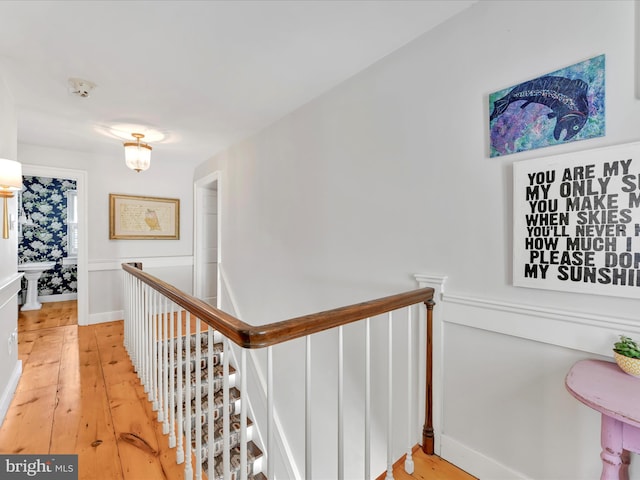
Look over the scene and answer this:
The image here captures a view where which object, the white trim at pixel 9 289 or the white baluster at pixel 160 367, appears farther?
the white trim at pixel 9 289

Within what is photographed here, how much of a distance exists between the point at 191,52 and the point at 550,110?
1853 millimetres

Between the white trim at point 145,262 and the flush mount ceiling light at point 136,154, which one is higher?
the flush mount ceiling light at point 136,154

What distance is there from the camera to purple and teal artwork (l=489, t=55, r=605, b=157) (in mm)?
1104

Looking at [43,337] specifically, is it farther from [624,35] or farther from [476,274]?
[624,35]

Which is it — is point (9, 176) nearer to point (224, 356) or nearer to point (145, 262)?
point (224, 356)

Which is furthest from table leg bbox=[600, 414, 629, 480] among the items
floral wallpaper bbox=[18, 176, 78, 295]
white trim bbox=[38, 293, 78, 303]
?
white trim bbox=[38, 293, 78, 303]

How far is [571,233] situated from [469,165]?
494mm

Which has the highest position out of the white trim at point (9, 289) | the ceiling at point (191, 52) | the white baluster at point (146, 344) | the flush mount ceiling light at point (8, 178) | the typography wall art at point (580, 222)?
the ceiling at point (191, 52)

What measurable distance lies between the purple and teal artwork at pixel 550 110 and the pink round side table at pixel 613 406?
81 centimetres

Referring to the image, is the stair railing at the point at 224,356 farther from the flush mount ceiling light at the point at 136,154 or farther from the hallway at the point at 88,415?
the flush mount ceiling light at the point at 136,154

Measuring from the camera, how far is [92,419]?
6.46 ft

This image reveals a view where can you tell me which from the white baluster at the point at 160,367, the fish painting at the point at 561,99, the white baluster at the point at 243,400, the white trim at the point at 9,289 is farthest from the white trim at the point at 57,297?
the fish painting at the point at 561,99

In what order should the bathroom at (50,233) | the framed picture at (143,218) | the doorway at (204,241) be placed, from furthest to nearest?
the bathroom at (50,233) < the doorway at (204,241) < the framed picture at (143,218)

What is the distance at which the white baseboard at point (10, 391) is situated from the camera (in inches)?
77.9
